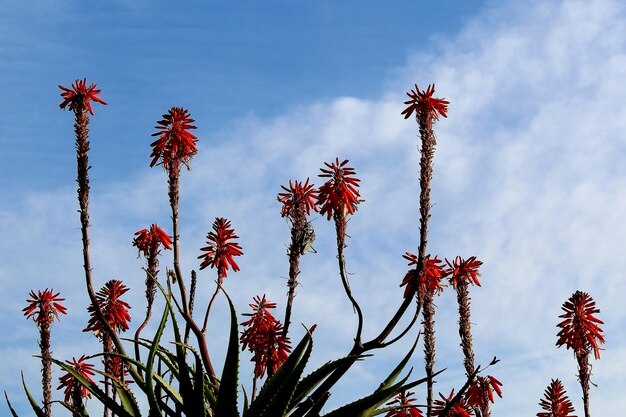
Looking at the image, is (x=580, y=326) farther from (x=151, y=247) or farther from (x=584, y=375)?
(x=151, y=247)

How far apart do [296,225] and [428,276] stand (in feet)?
3.84

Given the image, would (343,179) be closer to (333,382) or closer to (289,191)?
(289,191)

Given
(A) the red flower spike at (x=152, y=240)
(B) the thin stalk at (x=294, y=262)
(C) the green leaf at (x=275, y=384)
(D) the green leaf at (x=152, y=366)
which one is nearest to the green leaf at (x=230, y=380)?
(C) the green leaf at (x=275, y=384)

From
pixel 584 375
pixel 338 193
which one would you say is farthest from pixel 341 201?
pixel 584 375

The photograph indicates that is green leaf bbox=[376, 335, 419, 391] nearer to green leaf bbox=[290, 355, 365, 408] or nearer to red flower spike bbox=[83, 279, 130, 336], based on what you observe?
green leaf bbox=[290, 355, 365, 408]

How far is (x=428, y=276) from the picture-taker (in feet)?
23.9

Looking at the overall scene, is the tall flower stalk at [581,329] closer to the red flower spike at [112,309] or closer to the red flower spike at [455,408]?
the red flower spike at [455,408]

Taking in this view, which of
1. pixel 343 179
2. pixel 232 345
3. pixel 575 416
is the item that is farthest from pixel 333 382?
pixel 575 416

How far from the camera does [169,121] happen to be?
7312 millimetres

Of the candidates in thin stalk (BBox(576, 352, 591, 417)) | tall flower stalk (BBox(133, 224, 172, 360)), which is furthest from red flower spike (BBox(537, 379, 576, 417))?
tall flower stalk (BBox(133, 224, 172, 360))

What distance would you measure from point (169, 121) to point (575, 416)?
4.01 m

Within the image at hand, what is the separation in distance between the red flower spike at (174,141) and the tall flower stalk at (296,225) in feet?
2.72

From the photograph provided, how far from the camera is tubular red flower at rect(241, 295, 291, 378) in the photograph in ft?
23.4

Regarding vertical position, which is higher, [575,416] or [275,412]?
[575,416]
